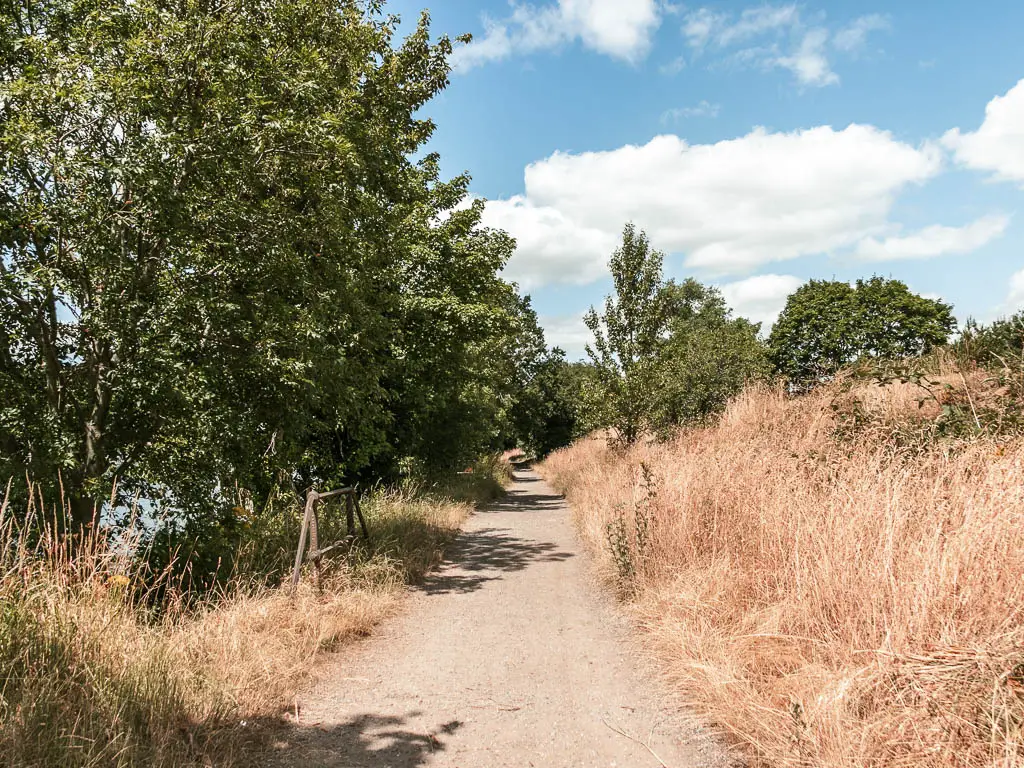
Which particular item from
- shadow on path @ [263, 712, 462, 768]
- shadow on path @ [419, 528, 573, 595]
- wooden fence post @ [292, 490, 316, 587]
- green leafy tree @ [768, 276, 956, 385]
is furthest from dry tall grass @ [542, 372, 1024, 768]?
green leafy tree @ [768, 276, 956, 385]

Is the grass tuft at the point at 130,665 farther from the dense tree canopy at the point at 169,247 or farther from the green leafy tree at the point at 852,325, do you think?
the green leafy tree at the point at 852,325

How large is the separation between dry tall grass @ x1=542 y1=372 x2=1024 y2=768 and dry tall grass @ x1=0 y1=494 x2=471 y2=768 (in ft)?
10.2

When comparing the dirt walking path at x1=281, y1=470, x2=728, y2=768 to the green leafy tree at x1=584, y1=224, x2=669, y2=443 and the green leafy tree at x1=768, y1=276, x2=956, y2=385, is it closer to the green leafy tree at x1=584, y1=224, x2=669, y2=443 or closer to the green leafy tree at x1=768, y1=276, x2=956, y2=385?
the green leafy tree at x1=584, y1=224, x2=669, y2=443

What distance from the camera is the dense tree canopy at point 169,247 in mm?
5930

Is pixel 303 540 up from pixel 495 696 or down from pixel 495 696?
up

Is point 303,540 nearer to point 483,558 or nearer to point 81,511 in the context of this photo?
point 81,511

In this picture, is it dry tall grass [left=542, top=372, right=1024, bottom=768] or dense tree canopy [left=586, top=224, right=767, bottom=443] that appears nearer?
dry tall grass [left=542, top=372, right=1024, bottom=768]

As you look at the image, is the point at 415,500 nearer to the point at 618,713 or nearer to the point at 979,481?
the point at 618,713

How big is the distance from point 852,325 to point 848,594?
27182mm

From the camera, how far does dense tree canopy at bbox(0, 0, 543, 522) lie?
5.93 meters

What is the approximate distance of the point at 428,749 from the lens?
3.72 m

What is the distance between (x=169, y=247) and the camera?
20.7 feet

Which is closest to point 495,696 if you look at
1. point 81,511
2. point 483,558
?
point 81,511

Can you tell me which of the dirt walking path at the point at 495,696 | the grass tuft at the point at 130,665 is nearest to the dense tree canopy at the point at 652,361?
the dirt walking path at the point at 495,696
